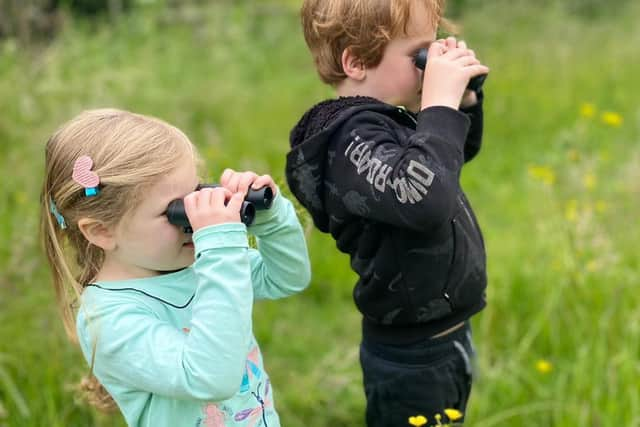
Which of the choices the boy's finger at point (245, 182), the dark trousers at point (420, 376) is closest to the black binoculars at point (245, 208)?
the boy's finger at point (245, 182)

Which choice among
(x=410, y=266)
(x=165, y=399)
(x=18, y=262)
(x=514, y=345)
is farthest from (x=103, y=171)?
(x=514, y=345)

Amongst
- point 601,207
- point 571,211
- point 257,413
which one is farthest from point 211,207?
point 601,207

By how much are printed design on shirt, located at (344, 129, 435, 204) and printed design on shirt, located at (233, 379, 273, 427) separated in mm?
502

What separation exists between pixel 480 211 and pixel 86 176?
3.41 metres

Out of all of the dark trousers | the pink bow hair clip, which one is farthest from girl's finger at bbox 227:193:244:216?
the dark trousers

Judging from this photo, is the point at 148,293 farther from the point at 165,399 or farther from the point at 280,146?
the point at 280,146

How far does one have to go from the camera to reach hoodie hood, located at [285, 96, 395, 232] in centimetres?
183

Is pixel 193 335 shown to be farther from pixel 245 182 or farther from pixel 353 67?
pixel 353 67

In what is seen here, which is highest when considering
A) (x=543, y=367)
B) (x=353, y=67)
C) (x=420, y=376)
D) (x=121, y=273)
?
(x=353, y=67)

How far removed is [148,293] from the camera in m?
1.67

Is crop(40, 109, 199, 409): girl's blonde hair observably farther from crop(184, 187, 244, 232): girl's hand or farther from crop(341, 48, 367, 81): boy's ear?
crop(341, 48, 367, 81): boy's ear

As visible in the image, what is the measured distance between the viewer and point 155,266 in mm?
1695

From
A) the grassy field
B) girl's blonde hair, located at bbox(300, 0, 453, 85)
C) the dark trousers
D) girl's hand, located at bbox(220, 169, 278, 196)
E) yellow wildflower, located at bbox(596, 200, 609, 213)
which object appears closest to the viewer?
girl's hand, located at bbox(220, 169, 278, 196)

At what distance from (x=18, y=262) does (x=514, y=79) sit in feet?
13.8
